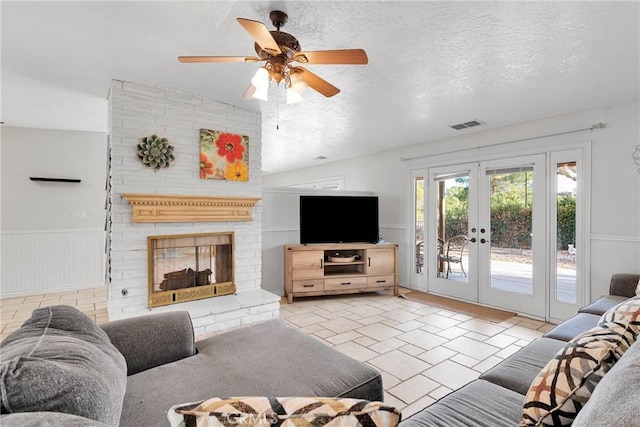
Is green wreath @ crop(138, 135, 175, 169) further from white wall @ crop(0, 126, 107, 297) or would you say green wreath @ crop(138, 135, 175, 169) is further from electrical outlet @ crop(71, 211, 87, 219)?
electrical outlet @ crop(71, 211, 87, 219)

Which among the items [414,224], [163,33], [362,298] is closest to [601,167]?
[414,224]

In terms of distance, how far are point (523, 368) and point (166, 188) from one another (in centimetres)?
327

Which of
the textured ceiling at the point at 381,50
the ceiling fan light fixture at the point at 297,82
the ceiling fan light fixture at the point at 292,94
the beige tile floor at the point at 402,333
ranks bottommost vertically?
the beige tile floor at the point at 402,333

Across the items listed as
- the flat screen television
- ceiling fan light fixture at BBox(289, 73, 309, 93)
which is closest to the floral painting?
the flat screen television

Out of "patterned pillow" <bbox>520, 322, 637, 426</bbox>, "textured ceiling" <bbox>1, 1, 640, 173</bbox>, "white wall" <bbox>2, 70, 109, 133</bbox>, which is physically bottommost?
"patterned pillow" <bbox>520, 322, 637, 426</bbox>

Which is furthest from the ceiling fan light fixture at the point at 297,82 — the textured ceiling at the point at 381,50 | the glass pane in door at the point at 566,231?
the glass pane in door at the point at 566,231

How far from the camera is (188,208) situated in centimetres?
335

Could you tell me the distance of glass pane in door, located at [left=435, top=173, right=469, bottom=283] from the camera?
4.44m

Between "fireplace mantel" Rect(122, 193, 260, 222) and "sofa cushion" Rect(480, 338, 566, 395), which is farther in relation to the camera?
"fireplace mantel" Rect(122, 193, 260, 222)

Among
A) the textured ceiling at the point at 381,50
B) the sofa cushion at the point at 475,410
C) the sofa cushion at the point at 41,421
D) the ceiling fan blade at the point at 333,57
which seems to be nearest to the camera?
the sofa cushion at the point at 41,421

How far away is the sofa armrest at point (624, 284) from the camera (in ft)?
9.16

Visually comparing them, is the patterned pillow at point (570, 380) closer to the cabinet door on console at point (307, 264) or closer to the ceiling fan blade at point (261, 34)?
the ceiling fan blade at point (261, 34)

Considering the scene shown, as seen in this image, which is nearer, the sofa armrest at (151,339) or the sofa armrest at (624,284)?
the sofa armrest at (151,339)

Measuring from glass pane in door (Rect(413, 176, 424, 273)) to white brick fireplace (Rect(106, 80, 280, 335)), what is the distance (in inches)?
102
